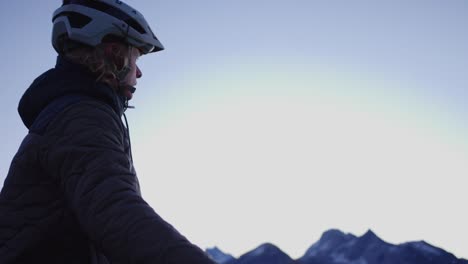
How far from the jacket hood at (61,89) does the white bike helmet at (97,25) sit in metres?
0.22

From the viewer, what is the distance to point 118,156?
8.11 ft

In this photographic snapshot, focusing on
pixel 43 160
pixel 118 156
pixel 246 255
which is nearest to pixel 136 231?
pixel 118 156

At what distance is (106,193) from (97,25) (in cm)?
145

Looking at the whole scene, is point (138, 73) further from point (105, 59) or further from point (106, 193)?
point (106, 193)

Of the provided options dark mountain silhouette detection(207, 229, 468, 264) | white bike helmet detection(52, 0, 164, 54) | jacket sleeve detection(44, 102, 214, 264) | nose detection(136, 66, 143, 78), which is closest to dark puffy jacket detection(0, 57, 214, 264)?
jacket sleeve detection(44, 102, 214, 264)

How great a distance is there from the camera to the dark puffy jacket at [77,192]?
86.0 inches

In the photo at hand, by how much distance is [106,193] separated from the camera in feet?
7.48

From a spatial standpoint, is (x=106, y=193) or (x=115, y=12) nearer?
(x=106, y=193)

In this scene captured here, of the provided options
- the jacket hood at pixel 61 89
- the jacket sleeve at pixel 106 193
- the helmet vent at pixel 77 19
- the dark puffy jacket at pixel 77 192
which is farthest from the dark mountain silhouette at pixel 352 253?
the jacket sleeve at pixel 106 193

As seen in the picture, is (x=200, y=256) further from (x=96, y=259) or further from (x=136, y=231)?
(x=96, y=259)

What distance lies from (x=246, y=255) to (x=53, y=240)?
4590 inches

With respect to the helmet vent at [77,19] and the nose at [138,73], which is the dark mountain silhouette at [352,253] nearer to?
the nose at [138,73]

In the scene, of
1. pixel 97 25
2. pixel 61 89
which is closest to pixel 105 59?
pixel 97 25

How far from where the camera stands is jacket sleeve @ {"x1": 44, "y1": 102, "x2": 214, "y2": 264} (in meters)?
2.14
